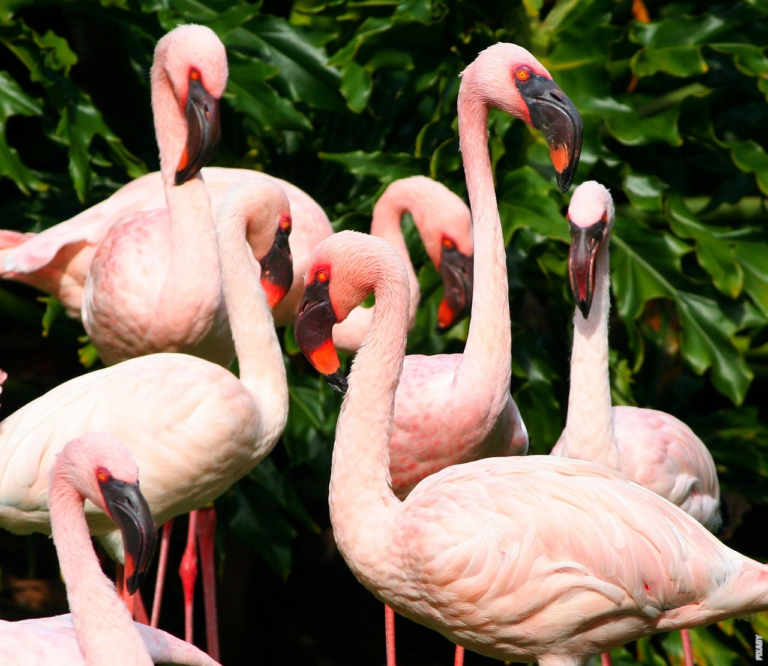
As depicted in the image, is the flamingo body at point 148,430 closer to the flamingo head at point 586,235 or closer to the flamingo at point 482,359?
the flamingo at point 482,359

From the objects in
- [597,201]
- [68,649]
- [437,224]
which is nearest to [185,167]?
[437,224]

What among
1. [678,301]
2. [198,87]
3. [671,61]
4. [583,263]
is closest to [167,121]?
[198,87]

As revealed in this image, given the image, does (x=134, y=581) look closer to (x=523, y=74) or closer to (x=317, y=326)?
(x=317, y=326)

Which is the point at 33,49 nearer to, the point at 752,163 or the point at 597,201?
the point at 597,201

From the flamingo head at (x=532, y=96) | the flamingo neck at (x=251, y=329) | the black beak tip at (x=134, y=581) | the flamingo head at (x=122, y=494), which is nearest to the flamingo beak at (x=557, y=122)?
the flamingo head at (x=532, y=96)

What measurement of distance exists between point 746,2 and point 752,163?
76cm

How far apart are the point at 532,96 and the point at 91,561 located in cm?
190

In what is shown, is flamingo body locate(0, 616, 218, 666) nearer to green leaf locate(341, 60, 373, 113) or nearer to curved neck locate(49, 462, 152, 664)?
curved neck locate(49, 462, 152, 664)

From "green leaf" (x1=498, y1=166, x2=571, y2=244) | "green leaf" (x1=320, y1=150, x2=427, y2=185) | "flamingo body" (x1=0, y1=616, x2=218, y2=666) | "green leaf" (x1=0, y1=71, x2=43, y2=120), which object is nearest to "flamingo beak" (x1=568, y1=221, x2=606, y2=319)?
"green leaf" (x1=498, y1=166, x2=571, y2=244)

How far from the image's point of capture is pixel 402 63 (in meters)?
4.89

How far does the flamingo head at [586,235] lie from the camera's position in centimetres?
355

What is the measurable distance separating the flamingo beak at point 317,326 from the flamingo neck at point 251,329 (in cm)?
67

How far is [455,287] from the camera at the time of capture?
4688 millimetres

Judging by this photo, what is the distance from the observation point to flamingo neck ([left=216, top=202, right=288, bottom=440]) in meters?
3.73
